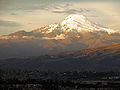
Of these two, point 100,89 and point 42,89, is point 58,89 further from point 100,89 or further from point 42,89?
point 100,89

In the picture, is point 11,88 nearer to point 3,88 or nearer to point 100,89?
point 3,88

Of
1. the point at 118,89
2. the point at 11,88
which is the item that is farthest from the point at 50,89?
the point at 118,89

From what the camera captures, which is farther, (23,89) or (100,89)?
(100,89)

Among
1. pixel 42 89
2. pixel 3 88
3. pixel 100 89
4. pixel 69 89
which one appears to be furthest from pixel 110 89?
pixel 3 88

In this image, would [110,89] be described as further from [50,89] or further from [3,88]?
[3,88]

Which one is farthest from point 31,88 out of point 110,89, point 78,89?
point 110,89

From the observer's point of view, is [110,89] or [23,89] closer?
[23,89]
